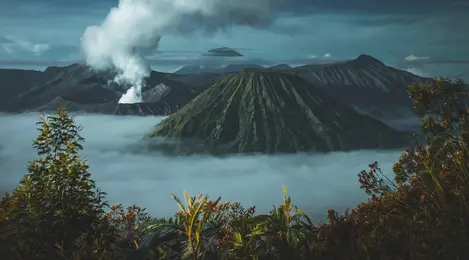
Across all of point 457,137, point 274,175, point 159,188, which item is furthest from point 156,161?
point 457,137

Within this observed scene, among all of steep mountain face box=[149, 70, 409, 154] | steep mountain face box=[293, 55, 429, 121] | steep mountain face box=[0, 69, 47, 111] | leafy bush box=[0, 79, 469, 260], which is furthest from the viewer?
steep mountain face box=[293, 55, 429, 121]

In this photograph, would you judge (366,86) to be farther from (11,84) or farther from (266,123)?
(11,84)

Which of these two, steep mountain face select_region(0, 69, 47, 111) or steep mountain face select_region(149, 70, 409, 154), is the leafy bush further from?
steep mountain face select_region(0, 69, 47, 111)

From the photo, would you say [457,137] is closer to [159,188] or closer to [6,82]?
[159,188]

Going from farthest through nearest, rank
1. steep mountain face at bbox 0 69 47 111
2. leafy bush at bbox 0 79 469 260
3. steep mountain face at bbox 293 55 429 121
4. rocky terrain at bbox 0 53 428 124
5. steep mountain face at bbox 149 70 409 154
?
steep mountain face at bbox 293 55 429 121 → rocky terrain at bbox 0 53 428 124 → steep mountain face at bbox 0 69 47 111 → steep mountain face at bbox 149 70 409 154 → leafy bush at bbox 0 79 469 260

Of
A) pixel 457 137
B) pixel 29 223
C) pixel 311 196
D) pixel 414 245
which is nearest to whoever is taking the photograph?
pixel 414 245

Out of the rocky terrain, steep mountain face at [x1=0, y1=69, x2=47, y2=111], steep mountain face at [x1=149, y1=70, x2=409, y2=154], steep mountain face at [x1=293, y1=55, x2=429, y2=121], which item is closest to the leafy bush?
steep mountain face at [x1=149, y1=70, x2=409, y2=154]

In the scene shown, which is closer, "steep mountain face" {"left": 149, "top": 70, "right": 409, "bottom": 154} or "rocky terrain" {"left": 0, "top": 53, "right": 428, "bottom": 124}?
"steep mountain face" {"left": 149, "top": 70, "right": 409, "bottom": 154}
